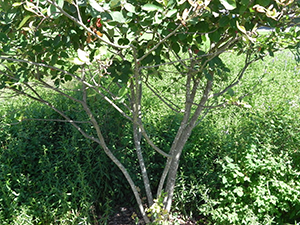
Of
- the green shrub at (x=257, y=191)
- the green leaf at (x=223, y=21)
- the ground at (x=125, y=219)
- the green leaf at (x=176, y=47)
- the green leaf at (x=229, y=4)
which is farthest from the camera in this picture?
the ground at (x=125, y=219)

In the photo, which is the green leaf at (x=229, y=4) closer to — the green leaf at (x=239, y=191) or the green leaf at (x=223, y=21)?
the green leaf at (x=223, y=21)

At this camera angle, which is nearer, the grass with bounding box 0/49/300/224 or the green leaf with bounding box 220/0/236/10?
the green leaf with bounding box 220/0/236/10

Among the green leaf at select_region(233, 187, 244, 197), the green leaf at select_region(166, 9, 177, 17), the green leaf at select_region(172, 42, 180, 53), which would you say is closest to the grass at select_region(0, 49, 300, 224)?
the green leaf at select_region(233, 187, 244, 197)

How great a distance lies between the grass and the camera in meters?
2.61

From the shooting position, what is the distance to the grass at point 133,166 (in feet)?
8.55

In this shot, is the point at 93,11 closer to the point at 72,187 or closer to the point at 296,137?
the point at 72,187

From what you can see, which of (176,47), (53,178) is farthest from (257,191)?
(53,178)

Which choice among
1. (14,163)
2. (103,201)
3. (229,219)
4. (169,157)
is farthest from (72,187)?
(229,219)

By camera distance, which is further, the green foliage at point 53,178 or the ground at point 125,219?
the ground at point 125,219

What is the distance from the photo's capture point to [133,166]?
119 inches

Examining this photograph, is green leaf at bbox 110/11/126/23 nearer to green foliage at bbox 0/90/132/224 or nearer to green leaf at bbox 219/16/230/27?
green leaf at bbox 219/16/230/27

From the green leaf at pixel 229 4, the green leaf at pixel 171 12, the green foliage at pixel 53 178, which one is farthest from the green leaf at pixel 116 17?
the green foliage at pixel 53 178

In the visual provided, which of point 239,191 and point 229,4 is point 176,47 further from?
point 239,191

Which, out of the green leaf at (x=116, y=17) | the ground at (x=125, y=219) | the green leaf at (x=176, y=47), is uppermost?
the green leaf at (x=176, y=47)
